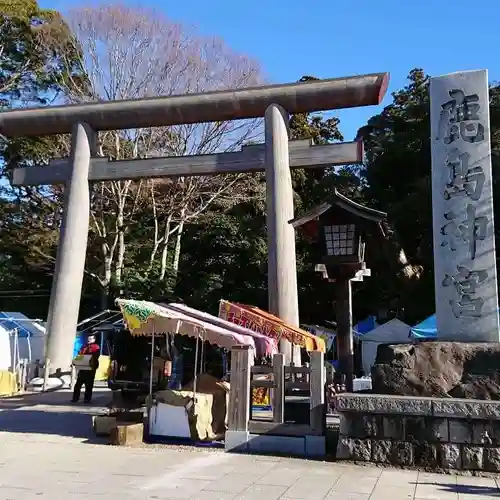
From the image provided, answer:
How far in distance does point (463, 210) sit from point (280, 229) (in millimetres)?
6328

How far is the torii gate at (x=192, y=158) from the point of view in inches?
547

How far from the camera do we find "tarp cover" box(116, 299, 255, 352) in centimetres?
834

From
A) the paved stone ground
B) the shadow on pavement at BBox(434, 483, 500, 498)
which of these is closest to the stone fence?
the paved stone ground

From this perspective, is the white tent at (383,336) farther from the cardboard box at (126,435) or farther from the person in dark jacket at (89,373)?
the cardboard box at (126,435)

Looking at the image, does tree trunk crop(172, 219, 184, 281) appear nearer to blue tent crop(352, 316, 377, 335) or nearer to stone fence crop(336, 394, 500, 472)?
blue tent crop(352, 316, 377, 335)

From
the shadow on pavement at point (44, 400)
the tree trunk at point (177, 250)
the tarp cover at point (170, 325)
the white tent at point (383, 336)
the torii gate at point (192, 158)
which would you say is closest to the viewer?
the tarp cover at point (170, 325)

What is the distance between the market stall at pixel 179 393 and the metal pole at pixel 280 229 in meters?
4.59

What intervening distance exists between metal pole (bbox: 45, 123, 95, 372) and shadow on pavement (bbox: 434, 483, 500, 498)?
10967 millimetres

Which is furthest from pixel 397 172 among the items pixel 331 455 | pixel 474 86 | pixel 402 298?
pixel 331 455

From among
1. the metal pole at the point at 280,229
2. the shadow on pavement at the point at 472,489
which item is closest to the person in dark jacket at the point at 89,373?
the metal pole at the point at 280,229

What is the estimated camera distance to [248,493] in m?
5.73

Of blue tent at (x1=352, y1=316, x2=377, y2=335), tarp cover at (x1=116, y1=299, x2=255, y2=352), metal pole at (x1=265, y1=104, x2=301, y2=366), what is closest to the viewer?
tarp cover at (x1=116, y1=299, x2=255, y2=352)

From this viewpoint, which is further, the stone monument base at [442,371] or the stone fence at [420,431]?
the stone monument base at [442,371]

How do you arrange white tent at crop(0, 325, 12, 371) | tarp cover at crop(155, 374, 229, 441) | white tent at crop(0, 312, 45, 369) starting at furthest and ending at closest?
white tent at crop(0, 312, 45, 369)
white tent at crop(0, 325, 12, 371)
tarp cover at crop(155, 374, 229, 441)
